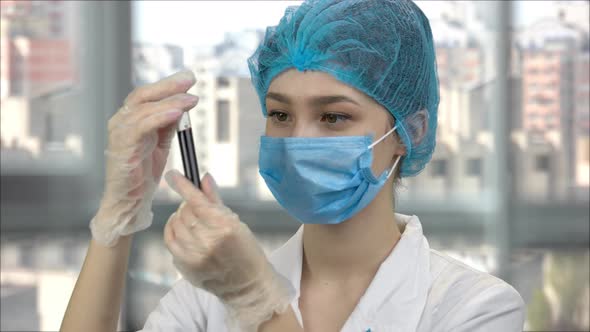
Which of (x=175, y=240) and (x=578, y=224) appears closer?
(x=175, y=240)

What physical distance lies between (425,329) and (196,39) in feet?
8.74

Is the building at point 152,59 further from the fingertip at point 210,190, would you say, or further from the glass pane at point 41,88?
the fingertip at point 210,190

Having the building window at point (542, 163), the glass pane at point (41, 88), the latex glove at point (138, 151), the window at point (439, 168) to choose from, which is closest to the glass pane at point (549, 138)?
the building window at point (542, 163)

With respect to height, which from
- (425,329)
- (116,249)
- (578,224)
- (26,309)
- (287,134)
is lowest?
(26,309)

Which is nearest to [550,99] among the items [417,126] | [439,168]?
[439,168]

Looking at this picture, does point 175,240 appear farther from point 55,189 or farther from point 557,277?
point 557,277

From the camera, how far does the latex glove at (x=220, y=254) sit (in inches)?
40.9

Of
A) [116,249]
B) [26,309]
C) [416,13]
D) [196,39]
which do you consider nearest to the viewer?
[116,249]

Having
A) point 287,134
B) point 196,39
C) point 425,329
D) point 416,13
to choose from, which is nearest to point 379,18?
point 416,13

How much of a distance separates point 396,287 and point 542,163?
2676 mm

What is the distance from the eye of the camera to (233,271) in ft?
3.55

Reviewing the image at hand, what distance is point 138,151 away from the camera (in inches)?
46.7

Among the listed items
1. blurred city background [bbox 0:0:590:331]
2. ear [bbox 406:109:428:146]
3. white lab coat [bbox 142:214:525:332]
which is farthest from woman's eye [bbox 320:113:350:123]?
blurred city background [bbox 0:0:590:331]

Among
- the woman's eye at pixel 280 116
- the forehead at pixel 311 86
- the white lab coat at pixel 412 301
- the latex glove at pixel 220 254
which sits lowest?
the white lab coat at pixel 412 301
